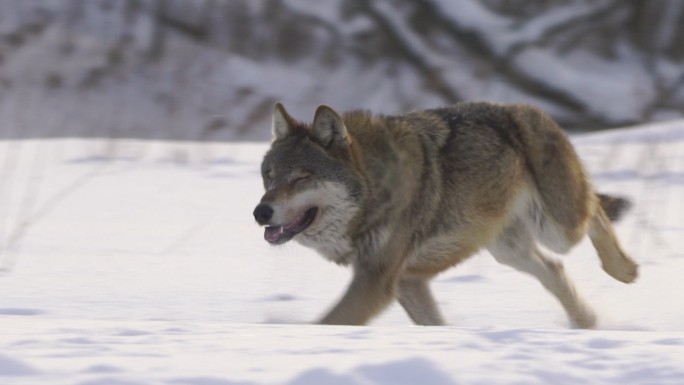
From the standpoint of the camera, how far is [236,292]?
5.46 metres

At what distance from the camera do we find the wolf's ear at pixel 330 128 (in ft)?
15.6

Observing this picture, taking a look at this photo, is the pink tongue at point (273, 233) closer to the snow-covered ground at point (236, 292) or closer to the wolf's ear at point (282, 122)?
the snow-covered ground at point (236, 292)

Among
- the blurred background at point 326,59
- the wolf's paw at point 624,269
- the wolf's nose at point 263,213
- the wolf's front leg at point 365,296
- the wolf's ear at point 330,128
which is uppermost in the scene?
the blurred background at point 326,59

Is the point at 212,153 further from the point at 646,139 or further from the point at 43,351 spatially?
the point at 43,351

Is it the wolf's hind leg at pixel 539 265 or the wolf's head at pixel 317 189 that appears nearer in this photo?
the wolf's head at pixel 317 189

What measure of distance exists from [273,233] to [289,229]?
9cm

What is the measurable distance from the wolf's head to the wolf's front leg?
153 millimetres

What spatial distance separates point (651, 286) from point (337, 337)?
2.77m

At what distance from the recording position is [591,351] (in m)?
3.19

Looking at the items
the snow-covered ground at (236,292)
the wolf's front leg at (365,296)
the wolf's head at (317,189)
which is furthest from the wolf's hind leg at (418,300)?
the wolf's head at (317,189)

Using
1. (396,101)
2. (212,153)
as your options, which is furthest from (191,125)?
(212,153)

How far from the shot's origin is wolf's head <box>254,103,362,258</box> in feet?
15.2

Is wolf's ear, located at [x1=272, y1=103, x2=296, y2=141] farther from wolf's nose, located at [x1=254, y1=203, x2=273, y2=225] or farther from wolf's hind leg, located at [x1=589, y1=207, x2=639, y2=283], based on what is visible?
wolf's hind leg, located at [x1=589, y1=207, x2=639, y2=283]

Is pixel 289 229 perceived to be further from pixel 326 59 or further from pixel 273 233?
pixel 326 59
